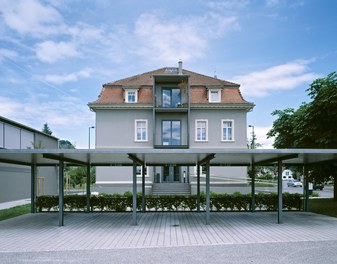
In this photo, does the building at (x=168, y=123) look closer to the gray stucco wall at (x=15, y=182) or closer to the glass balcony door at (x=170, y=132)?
the glass balcony door at (x=170, y=132)

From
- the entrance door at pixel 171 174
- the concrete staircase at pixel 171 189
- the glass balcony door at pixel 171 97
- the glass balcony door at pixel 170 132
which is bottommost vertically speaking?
the concrete staircase at pixel 171 189

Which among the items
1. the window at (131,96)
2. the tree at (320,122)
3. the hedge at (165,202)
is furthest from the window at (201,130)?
the hedge at (165,202)

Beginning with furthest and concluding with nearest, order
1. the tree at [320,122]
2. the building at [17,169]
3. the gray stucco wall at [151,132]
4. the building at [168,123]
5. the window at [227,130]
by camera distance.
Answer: the window at [227,130]
the gray stucco wall at [151,132]
the building at [168,123]
the building at [17,169]
the tree at [320,122]

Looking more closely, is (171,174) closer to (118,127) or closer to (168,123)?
(168,123)

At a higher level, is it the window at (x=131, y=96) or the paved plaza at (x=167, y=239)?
the window at (x=131, y=96)

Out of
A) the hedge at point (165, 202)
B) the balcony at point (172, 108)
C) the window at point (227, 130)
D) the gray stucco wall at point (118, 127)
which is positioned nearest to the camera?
the hedge at point (165, 202)

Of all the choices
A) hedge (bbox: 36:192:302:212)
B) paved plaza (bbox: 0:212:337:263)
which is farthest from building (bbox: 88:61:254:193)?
paved plaza (bbox: 0:212:337:263)

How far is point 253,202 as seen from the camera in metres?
16.9

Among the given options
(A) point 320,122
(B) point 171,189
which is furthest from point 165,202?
(B) point 171,189

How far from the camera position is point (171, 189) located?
2842cm

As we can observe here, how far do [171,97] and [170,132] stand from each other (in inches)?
125

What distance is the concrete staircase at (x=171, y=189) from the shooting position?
28.0 meters

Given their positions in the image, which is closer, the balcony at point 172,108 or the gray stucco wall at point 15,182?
the gray stucco wall at point 15,182

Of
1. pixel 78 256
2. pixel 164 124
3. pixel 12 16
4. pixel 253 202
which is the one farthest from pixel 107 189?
pixel 78 256
